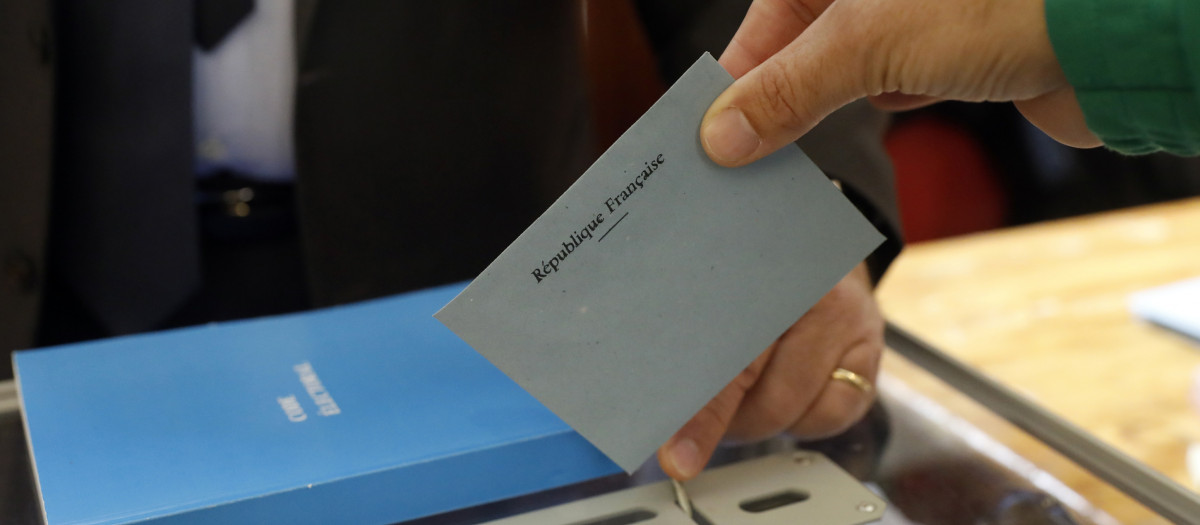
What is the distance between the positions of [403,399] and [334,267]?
46 cm

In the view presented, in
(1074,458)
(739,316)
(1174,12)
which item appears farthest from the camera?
(1074,458)

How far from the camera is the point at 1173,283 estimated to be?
3.40 ft

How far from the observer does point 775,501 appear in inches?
22.3

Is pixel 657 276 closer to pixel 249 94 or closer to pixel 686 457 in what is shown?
pixel 686 457

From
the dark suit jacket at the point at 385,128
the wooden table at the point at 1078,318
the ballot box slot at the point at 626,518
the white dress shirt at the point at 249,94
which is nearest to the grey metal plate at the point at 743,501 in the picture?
the ballot box slot at the point at 626,518

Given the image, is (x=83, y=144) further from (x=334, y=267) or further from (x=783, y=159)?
(x=783, y=159)

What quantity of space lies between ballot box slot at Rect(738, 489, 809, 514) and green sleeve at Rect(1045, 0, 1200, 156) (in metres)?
0.26

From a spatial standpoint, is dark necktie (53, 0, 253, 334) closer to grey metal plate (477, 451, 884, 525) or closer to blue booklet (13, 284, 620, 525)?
blue booklet (13, 284, 620, 525)

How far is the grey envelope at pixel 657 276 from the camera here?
1.40 feet

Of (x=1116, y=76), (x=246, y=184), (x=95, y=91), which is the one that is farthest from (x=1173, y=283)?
(x=95, y=91)

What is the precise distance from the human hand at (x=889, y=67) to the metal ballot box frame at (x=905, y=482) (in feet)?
0.69

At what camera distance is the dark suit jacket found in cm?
88

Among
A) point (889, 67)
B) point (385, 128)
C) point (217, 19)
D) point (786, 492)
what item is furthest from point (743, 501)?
point (217, 19)

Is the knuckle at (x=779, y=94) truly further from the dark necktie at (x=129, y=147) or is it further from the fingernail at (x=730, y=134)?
the dark necktie at (x=129, y=147)
